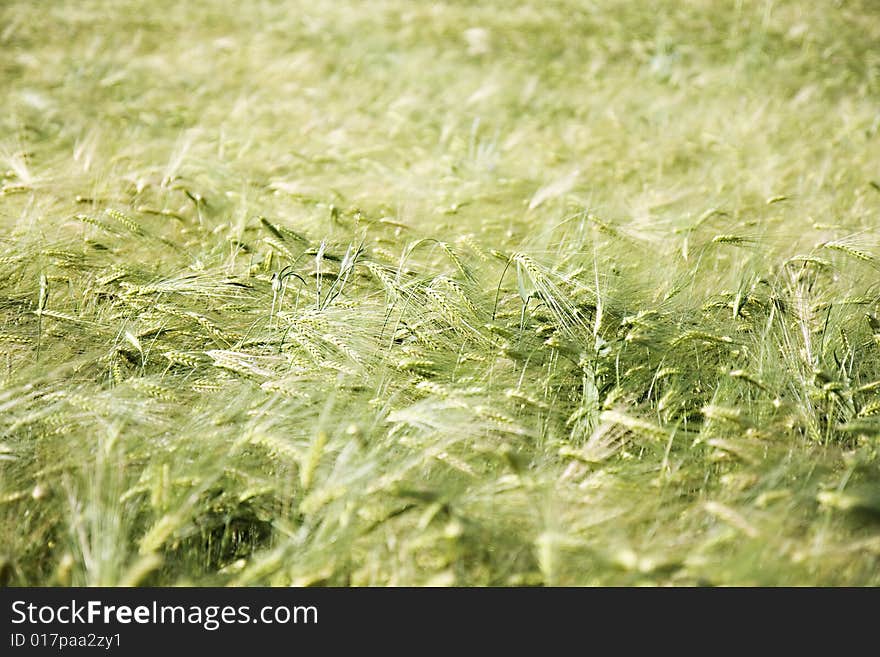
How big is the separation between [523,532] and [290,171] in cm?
216

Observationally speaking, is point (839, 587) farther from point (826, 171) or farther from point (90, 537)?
point (826, 171)

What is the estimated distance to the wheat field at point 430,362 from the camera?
49.3 inches

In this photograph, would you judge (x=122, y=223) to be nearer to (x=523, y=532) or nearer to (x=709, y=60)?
(x=523, y=532)

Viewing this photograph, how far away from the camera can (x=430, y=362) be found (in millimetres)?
1575

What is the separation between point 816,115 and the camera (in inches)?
159

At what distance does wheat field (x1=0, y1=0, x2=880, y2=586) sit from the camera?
1.25 meters

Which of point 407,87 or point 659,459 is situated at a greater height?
point 407,87

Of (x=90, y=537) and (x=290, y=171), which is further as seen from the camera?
(x=290, y=171)

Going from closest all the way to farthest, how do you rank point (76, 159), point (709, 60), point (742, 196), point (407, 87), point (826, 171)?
point (76, 159) → point (742, 196) → point (826, 171) → point (407, 87) → point (709, 60)

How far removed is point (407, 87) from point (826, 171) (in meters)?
2.68

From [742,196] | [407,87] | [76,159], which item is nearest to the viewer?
[76,159]

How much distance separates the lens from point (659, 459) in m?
1.46
